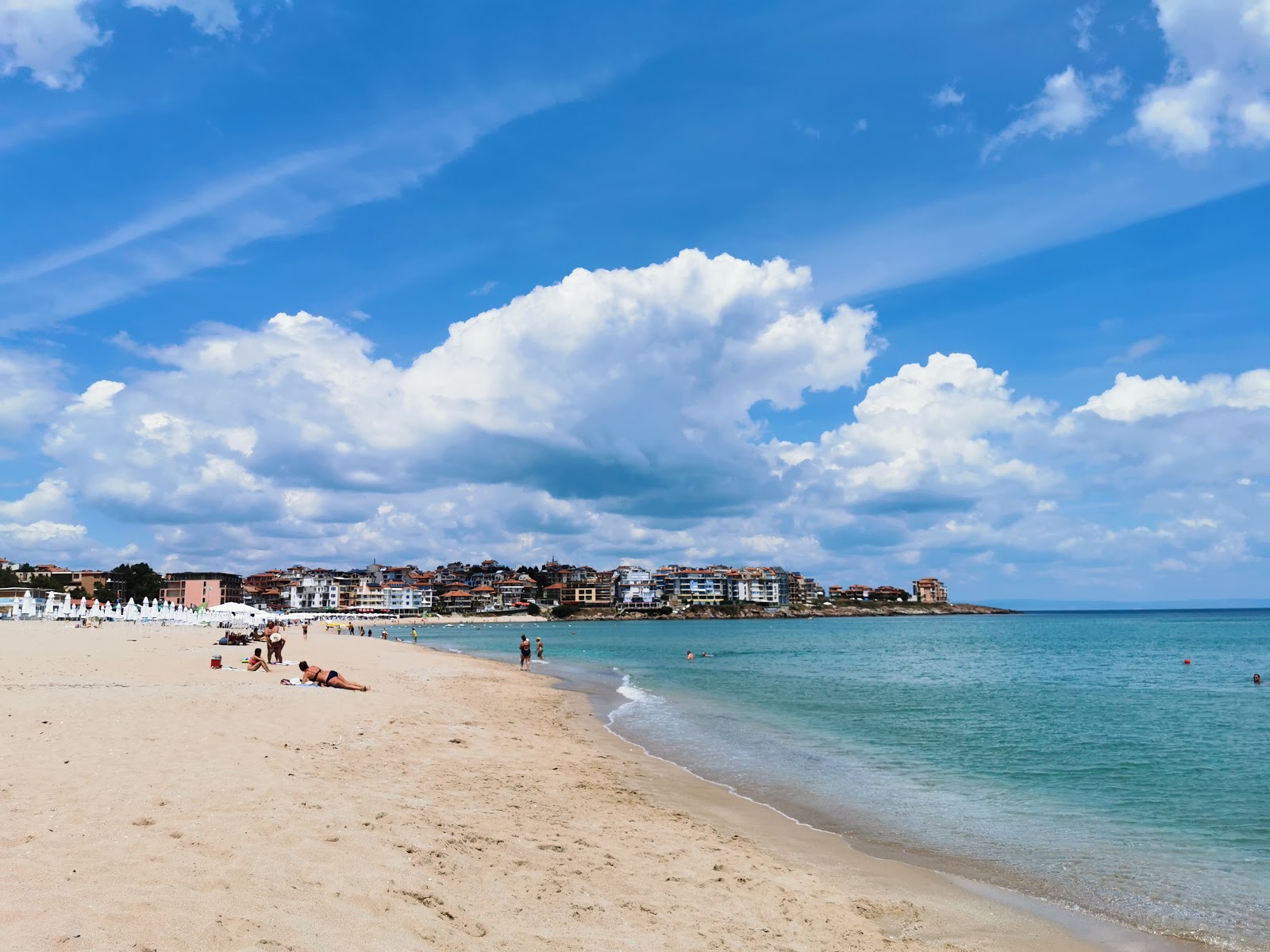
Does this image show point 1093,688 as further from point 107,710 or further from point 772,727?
point 107,710

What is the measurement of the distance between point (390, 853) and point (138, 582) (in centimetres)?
19265

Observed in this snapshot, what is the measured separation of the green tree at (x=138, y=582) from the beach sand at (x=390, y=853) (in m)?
176

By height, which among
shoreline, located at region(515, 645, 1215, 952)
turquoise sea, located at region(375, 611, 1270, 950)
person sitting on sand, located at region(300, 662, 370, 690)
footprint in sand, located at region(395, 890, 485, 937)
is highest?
footprint in sand, located at region(395, 890, 485, 937)

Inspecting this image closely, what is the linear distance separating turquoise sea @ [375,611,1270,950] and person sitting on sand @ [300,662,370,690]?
8.02m

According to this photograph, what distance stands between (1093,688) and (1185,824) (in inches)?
1148

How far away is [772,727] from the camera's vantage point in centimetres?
2495

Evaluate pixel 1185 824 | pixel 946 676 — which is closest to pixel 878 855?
pixel 1185 824

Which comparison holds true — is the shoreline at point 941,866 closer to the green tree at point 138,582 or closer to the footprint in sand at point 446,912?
the footprint in sand at point 446,912

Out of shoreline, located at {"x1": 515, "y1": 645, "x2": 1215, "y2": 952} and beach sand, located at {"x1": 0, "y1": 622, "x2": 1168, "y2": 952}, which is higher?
beach sand, located at {"x1": 0, "y1": 622, "x2": 1168, "y2": 952}

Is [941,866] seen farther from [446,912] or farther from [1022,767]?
[1022,767]

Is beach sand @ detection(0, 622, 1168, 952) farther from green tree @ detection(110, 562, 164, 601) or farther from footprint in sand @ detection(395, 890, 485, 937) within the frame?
green tree @ detection(110, 562, 164, 601)

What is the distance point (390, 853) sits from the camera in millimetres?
8234

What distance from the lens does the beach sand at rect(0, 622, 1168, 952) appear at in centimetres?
632

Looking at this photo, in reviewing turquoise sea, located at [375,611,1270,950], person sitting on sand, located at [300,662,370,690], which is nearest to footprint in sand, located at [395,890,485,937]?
turquoise sea, located at [375,611,1270,950]
